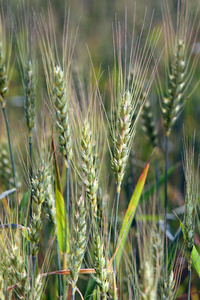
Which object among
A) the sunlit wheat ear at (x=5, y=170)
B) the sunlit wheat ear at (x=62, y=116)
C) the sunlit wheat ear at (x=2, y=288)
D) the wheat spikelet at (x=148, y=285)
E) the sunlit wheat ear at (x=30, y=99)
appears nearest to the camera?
the wheat spikelet at (x=148, y=285)

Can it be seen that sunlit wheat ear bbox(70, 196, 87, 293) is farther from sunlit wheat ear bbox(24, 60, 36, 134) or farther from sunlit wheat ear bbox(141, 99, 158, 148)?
sunlit wheat ear bbox(141, 99, 158, 148)

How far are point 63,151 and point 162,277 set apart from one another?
0.44 meters

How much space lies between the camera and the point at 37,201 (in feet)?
3.65

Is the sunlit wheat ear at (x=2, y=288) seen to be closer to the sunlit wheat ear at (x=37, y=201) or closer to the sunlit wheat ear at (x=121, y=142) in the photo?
the sunlit wheat ear at (x=37, y=201)

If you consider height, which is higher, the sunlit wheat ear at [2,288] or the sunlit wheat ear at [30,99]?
the sunlit wheat ear at [30,99]

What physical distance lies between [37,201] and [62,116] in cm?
25

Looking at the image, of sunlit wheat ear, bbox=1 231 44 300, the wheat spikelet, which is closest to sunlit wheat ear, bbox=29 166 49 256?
sunlit wheat ear, bbox=1 231 44 300

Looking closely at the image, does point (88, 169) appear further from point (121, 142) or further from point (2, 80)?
point (2, 80)

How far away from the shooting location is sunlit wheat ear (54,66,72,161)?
1.17m

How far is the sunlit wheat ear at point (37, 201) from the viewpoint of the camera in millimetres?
1095

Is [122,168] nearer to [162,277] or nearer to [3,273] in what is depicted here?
[162,277]

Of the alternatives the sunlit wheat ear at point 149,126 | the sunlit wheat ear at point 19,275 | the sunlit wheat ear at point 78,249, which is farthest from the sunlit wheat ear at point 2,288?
the sunlit wheat ear at point 149,126

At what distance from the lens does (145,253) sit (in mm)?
943

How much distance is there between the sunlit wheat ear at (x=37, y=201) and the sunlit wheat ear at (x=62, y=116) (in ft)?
0.27
